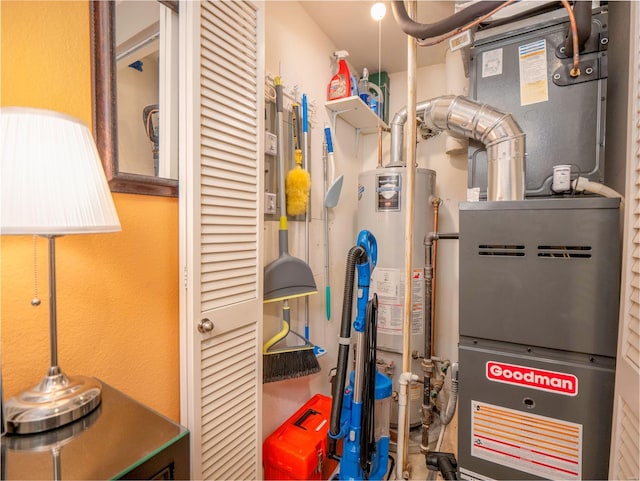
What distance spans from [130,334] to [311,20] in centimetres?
197

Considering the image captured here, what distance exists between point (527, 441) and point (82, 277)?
1.36 m

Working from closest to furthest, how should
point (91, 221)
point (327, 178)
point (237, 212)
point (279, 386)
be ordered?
point (91, 221), point (237, 212), point (279, 386), point (327, 178)

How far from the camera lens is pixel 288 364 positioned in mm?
1465

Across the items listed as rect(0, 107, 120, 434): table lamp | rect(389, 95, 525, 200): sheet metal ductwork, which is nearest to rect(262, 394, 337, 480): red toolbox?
rect(0, 107, 120, 434): table lamp

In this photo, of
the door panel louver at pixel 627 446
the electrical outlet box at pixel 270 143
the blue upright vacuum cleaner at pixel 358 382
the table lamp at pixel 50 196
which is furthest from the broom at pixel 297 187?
the door panel louver at pixel 627 446

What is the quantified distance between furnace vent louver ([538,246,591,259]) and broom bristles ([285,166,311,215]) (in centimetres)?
106

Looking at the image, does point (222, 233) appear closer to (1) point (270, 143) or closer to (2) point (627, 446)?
(1) point (270, 143)

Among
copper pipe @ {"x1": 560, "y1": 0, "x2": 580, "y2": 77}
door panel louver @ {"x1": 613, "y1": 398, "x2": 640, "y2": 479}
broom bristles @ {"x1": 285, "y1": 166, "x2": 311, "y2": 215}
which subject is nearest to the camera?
door panel louver @ {"x1": 613, "y1": 398, "x2": 640, "y2": 479}

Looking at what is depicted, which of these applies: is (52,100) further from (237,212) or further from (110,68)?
(237,212)

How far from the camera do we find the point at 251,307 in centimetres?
125

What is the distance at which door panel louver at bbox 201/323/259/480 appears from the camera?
1.06 m

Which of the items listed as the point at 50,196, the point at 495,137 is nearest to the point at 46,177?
the point at 50,196

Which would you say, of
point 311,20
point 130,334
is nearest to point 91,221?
point 130,334

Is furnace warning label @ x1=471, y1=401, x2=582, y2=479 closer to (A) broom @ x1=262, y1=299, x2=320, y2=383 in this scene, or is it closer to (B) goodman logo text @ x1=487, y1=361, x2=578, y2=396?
(B) goodman logo text @ x1=487, y1=361, x2=578, y2=396
